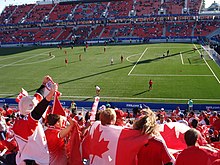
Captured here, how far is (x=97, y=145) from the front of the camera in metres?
4.21

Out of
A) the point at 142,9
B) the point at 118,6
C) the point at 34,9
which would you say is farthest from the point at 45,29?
the point at 142,9

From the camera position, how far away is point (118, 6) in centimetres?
8406

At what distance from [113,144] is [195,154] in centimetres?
120

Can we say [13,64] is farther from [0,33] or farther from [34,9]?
[34,9]

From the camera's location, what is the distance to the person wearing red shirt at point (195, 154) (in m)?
3.38

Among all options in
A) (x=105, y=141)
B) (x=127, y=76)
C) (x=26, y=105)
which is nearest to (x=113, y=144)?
(x=105, y=141)

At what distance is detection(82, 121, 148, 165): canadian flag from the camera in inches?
151

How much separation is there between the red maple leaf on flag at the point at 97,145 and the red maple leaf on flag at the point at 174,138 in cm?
104

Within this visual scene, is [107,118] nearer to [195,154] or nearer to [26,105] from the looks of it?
[26,105]

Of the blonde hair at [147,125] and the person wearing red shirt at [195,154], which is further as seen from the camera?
the blonde hair at [147,125]

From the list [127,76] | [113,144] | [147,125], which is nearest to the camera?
[147,125]

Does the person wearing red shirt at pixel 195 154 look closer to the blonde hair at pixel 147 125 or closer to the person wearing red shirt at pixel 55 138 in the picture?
the blonde hair at pixel 147 125

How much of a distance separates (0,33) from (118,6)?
38.6m

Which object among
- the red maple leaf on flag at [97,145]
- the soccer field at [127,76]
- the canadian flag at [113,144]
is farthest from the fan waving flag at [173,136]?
the soccer field at [127,76]
